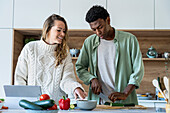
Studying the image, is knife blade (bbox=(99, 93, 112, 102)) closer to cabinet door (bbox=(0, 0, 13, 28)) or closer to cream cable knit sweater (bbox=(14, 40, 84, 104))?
cream cable knit sweater (bbox=(14, 40, 84, 104))

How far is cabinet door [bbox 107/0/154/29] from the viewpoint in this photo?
140 inches

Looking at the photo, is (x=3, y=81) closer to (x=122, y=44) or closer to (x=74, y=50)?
(x=74, y=50)

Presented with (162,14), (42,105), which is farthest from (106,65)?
(162,14)

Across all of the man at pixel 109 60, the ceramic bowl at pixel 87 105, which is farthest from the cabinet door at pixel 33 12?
the ceramic bowl at pixel 87 105

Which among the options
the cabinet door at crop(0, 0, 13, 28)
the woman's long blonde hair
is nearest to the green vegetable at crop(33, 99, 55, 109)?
the woman's long blonde hair

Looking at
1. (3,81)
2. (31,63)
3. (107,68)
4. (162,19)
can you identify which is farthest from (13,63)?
(162,19)

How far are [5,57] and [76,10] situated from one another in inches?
48.4

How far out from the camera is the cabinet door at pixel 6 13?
12.1ft

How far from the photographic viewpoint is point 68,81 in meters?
2.17

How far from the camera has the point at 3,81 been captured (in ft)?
11.8

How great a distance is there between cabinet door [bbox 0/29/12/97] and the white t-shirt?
186cm

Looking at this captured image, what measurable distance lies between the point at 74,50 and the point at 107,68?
5.53ft

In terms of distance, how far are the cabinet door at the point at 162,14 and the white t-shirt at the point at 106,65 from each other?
1596mm

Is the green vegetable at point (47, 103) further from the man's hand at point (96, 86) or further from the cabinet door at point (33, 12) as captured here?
the cabinet door at point (33, 12)
